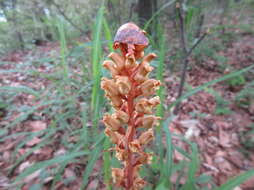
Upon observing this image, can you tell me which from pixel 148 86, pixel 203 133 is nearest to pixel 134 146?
pixel 148 86

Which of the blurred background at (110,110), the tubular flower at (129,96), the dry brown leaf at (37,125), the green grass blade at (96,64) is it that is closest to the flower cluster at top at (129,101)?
the tubular flower at (129,96)

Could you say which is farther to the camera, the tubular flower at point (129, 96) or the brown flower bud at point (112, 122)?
the brown flower bud at point (112, 122)

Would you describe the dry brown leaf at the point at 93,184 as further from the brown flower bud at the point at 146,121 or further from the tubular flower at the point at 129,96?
the brown flower bud at the point at 146,121

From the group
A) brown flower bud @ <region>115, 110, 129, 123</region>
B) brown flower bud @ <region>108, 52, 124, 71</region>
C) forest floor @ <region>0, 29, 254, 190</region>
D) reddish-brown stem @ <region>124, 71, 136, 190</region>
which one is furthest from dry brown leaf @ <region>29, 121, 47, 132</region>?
brown flower bud @ <region>108, 52, 124, 71</region>

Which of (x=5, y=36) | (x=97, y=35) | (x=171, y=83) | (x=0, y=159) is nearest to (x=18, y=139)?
(x=0, y=159)

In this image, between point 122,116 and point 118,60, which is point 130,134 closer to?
point 122,116

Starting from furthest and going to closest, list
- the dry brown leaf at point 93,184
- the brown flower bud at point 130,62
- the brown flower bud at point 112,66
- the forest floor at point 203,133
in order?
the forest floor at point 203,133
the dry brown leaf at point 93,184
the brown flower bud at point 112,66
the brown flower bud at point 130,62

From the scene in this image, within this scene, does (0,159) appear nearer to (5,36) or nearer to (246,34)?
(5,36)
